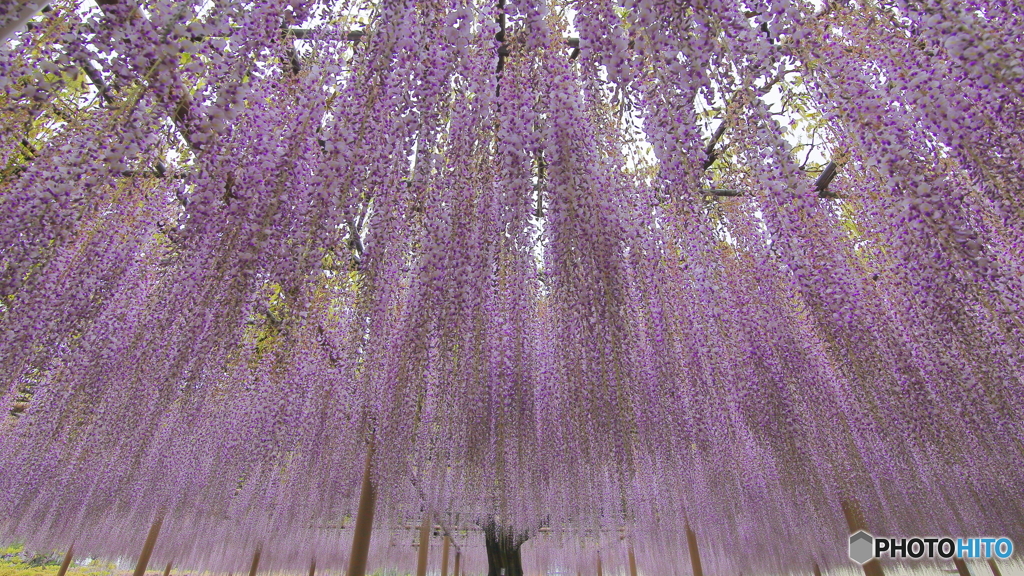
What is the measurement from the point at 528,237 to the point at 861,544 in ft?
20.4

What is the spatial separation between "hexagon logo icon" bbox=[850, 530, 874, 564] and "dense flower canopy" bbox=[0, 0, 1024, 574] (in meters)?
0.46

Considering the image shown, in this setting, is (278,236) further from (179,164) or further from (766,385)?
(766,385)

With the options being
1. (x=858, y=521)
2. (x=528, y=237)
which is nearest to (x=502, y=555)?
(x=858, y=521)

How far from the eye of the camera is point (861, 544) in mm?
5957

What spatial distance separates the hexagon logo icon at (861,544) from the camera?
5.82 metres

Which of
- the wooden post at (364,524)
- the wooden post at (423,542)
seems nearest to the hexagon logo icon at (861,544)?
the wooden post at (364,524)

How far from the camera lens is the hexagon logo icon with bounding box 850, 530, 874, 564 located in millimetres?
5824

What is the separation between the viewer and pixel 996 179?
7.14 ft

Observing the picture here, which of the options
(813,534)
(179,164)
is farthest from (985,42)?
(813,534)

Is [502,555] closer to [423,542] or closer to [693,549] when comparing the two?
[423,542]

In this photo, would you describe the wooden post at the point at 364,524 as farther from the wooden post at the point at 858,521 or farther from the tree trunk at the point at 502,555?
the wooden post at the point at 858,521

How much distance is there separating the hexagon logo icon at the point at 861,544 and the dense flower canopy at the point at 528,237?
1.52ft

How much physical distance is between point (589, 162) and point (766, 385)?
2.99 meters

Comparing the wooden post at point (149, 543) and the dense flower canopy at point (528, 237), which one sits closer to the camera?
the dense flower canopy at point (528, 237)
